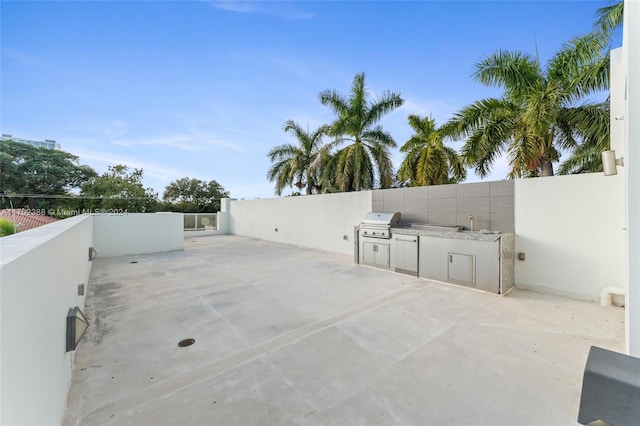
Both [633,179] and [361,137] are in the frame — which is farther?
[361,137]

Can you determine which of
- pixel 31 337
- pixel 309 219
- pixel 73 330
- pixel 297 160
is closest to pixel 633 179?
pixel 31 337

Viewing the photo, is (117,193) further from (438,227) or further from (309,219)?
(438,227)

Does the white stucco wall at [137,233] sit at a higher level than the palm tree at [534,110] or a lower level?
lower

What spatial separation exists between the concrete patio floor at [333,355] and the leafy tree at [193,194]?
1855 cm

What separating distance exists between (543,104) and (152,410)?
8663mm

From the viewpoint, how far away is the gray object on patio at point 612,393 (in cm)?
161

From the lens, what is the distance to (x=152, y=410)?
1.88m

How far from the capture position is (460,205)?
5.46 metres

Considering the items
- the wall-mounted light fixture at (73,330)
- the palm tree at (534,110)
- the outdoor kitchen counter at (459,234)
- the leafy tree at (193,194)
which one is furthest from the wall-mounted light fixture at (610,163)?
the leafy tree at (193,194)

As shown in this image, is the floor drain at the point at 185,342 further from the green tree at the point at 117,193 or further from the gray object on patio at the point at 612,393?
the green tree at the point at 117,193

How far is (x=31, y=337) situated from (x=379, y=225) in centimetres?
569

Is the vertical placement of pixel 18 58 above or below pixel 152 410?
above

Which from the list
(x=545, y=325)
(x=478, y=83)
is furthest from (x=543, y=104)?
(x=545, y=325)

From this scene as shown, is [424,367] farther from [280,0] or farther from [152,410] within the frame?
[280,0]
